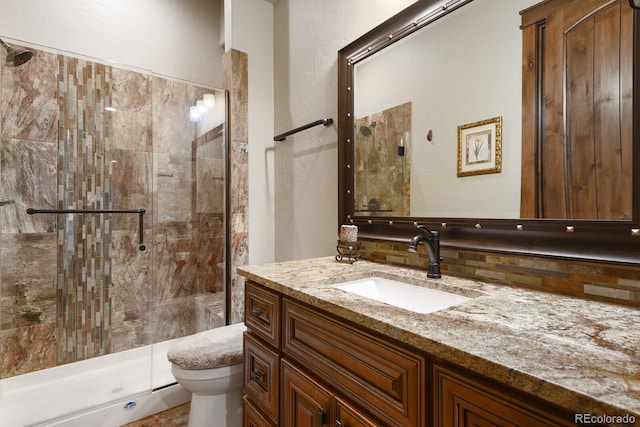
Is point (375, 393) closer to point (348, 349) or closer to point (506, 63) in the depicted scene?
point (348, 349)

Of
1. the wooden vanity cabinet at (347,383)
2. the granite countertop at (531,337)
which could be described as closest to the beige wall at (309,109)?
the wooden vanity cabinet at (347,383)

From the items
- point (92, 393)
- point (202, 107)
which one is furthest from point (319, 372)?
point (202, 107)

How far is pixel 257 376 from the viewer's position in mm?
1084

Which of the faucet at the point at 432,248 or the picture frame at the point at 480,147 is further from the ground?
the picture frame at the point at 480,147

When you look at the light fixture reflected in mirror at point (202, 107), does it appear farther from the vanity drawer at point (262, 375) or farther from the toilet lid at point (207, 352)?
the vanity drawer at point (262, 375)

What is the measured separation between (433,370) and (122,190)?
2279 mm

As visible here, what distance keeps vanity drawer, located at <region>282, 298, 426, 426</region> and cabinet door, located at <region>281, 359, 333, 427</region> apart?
0.11 feet

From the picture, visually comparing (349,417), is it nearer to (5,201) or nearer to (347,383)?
A: (347,383)

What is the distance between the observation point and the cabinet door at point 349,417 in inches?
26.1

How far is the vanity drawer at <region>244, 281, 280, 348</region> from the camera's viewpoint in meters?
0.98

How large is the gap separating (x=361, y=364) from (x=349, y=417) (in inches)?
5.5

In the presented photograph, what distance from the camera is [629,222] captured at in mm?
722

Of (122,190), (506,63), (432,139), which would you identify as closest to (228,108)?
(122,190)

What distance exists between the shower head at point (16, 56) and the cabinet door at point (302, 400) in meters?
2.36
